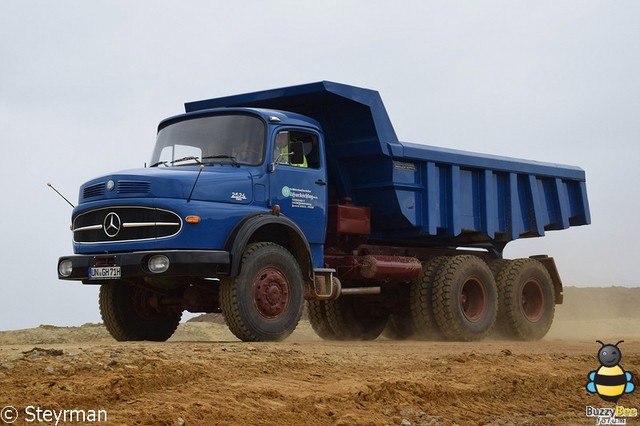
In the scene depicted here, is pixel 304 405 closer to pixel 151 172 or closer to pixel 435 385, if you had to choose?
pixel 435 385

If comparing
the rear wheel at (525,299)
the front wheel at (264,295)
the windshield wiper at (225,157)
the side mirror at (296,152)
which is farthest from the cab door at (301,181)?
the rear wheel at (525,299)

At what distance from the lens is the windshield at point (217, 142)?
487 inches

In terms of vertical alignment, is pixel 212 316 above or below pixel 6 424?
above

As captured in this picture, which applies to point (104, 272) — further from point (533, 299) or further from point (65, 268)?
point (533, 299)

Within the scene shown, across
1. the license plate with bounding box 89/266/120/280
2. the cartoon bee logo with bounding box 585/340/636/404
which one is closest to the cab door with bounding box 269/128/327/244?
the license plate with bounding box 89/266/120/280

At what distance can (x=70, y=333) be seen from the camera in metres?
17.0

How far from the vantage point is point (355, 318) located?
1702 cm

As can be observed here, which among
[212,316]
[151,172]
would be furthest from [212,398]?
[212,316]

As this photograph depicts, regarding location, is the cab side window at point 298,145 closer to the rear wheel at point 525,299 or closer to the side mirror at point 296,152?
the side mirror at point 296,152

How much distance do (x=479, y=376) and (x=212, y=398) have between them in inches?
128

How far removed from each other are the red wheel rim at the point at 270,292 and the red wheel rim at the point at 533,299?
6550 mm

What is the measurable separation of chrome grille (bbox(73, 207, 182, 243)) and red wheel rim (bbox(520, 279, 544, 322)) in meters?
8.06

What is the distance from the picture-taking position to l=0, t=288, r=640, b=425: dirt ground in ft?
22.9

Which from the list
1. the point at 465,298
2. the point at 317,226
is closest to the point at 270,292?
the point at 317,226
